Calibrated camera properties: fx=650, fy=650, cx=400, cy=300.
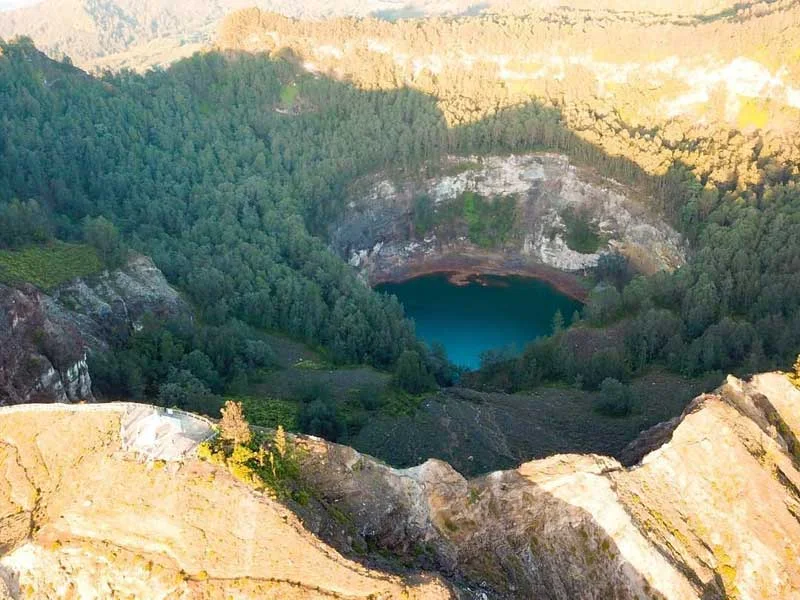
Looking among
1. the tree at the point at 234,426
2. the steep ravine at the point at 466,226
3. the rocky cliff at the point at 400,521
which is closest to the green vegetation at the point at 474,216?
the steep ravine at the point at 466,226

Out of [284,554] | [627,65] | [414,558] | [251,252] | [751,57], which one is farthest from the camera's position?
[627,65]

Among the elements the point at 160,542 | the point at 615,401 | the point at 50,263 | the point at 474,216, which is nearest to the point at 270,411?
the point at 50,263

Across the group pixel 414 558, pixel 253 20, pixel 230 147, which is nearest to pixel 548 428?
pixel 414 558

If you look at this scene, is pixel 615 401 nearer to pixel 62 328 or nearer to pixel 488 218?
pixel 62 328

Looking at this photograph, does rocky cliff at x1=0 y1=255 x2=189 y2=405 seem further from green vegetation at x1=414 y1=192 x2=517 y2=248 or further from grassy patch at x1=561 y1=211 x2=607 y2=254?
grassy patch at x1=561 y1=211 x2=607 y2=254

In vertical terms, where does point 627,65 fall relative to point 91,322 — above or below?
above

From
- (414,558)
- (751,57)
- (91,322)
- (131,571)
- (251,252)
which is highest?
(751,57)

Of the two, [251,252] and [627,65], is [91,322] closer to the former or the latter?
[251,252]
